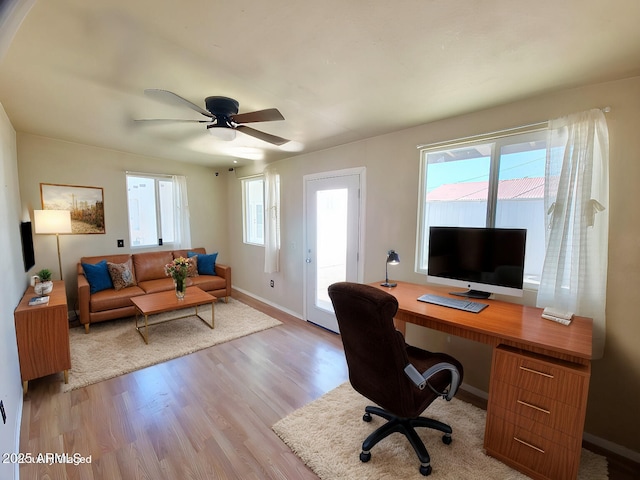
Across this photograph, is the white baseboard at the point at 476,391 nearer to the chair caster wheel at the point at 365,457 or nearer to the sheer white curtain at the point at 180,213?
the chair caster wheel at the point at 365,457

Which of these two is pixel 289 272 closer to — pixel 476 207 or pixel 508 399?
pixel 476 207

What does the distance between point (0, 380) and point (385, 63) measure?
288 cm

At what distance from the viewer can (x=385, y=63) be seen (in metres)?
1.62

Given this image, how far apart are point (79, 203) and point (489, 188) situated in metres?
5.21

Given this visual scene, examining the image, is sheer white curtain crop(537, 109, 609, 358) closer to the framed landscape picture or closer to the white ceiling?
the white ceiling

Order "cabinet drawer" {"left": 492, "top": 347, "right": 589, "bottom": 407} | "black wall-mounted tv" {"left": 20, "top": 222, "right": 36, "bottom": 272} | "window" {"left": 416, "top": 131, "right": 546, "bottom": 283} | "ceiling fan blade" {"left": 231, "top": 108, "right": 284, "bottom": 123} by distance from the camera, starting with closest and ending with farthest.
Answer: "cabinet drawer" {"left": 492, "top": 347, "right": 589, "bottom": 407}
"ceiling fan blade" {"left": 231, "top": 108, "right": 284, "bottom": 123}
"window" {"left": 416, "top": 131, "right": 546, "bottom": 283}
"black wall-mounted tv" {"left": 20, "top": 222, "right": 36, "bottom": 272}

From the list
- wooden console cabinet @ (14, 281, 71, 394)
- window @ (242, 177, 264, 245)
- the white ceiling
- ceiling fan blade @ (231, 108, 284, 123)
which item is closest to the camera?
the white ceiling

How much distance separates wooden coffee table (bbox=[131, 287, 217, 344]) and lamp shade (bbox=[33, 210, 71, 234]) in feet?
4.07

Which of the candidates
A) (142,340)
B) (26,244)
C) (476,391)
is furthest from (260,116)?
(26,244)

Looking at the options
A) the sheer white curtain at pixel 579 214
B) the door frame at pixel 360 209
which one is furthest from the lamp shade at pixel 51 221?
the sheer white curtain at pixel 579 214

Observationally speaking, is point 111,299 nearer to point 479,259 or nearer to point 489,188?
point 479,259

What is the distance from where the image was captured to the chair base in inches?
64.8

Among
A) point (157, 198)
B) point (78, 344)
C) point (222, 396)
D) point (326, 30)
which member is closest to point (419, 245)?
point (326, 30)

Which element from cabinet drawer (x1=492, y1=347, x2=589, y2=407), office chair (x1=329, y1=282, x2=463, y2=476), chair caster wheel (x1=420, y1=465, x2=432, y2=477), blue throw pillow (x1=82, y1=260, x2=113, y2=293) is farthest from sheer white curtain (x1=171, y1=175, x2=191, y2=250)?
cabinet drawer (x1=492, y1=347, x2=589, y2=407)
